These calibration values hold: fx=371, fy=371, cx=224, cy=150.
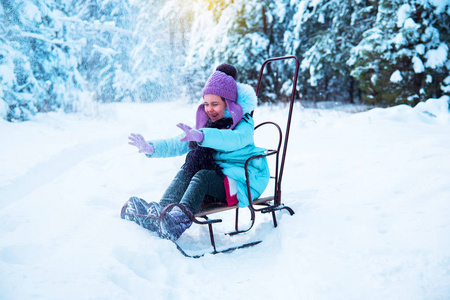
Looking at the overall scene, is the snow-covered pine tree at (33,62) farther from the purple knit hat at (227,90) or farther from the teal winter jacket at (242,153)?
the purple knit hat at (227,90)

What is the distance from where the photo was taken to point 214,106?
309 centimetres

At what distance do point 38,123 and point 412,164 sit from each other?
27.9 ft

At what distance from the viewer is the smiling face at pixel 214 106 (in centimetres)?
306

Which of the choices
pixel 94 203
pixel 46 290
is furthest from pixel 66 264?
pixel 94 203

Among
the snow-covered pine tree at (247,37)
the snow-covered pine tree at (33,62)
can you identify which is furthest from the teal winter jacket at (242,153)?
the snow-covered pine tree at (247,37)

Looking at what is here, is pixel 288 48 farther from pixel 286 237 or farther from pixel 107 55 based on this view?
pixel 107 55

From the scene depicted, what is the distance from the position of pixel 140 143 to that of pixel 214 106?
0.72 m

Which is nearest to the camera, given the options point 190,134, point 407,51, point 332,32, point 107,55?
point 190,134

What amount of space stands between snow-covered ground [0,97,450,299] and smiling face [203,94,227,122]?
1.06 metres

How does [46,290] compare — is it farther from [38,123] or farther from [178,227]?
[38,123]

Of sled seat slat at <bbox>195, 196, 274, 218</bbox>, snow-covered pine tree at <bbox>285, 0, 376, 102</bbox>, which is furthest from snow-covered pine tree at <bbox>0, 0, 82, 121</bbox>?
sled seat slat at <bbox>195, 196, 274, 218</bbox>

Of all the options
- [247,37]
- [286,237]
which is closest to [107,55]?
[247,37]

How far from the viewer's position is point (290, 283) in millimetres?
2295

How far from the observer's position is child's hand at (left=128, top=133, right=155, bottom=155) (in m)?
2.70
